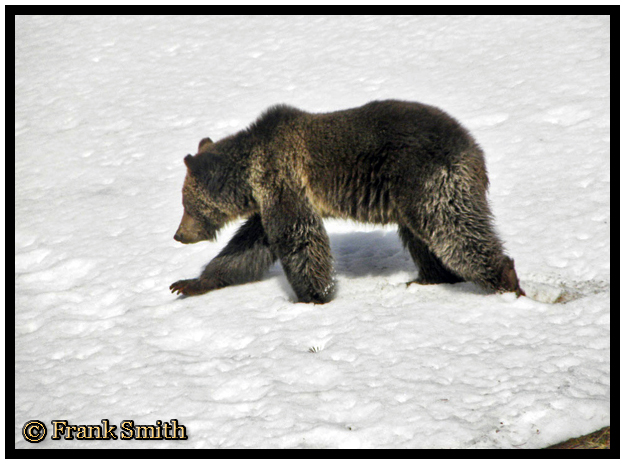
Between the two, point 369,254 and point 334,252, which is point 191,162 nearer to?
point 334,252

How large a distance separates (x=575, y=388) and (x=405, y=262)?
3344 millimetres

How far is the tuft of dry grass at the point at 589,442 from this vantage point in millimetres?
3881

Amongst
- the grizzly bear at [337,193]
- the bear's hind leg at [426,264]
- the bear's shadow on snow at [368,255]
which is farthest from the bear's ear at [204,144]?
the bear's hind leg at [426,264]

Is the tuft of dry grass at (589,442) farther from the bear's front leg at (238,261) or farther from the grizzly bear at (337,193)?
the bear's front leg at (238,261)

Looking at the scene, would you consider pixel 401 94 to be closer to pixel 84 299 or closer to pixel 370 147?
pixel 370 147

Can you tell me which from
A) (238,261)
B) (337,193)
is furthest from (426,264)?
(238,261)

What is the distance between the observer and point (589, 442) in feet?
12.8

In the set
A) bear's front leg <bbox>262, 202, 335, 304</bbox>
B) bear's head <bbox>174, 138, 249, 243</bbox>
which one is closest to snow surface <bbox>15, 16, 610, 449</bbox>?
bear's front leg <bbox>262, 202, 335, 304</bbox>

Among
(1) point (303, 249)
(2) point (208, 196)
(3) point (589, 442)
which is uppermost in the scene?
(2) point (208, 196)

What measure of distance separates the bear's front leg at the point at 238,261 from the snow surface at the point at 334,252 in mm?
203

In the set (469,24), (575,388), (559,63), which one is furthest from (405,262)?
(469,24)

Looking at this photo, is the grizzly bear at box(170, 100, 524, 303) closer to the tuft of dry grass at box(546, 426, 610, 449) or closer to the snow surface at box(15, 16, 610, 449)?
the snow surface at box(15, 16, 610, 449)

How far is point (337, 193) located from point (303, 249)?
2.35ft

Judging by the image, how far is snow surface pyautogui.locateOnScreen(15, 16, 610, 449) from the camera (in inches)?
177
